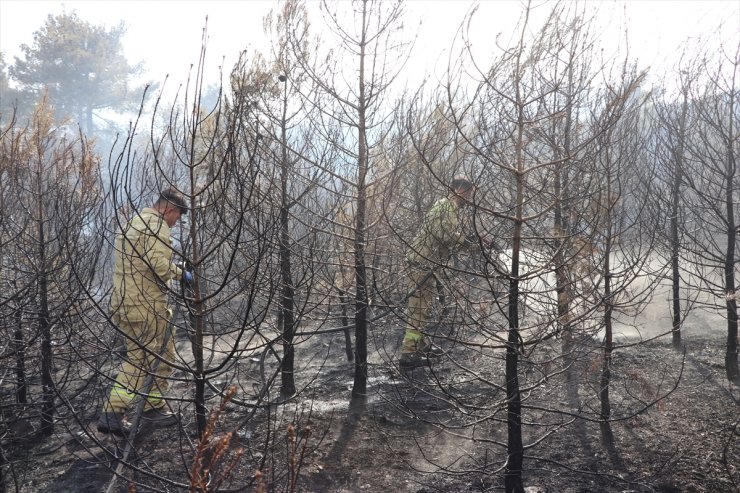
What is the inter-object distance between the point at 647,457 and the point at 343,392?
2987mm

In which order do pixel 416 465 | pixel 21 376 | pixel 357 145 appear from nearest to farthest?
pixel 416 465 < pixel 21 376 < pixel 357 145

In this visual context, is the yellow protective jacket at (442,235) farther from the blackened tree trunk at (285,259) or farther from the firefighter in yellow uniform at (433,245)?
the blackened tree trunk at (285,259)

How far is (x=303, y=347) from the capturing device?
29.9 ft

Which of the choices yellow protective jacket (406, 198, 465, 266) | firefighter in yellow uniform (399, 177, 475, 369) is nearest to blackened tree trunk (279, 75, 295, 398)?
firefighter in yellow uniform (399, 177, 475, 369)

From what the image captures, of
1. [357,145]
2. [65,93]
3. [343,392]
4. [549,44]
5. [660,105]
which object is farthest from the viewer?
[65,93]

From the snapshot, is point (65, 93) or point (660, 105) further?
point (65, 93)

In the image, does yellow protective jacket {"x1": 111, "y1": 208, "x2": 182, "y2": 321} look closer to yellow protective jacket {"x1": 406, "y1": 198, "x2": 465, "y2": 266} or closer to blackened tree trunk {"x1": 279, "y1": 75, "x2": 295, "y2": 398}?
blackened tree trunk {"x1": 279, "y1": 75, "x2": 295, "y2": 398}

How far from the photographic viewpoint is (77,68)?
105 ft

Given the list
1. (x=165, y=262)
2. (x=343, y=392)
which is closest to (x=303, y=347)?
(x=343, y=392)

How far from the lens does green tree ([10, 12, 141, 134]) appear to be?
30219 mm

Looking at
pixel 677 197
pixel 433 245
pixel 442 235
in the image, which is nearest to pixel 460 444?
pixel 433 245

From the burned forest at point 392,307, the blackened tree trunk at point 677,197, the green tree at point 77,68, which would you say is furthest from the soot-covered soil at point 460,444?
the green tree at point 77,68

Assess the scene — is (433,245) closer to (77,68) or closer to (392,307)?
(392,307)

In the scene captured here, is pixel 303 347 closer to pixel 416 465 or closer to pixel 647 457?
pixel 416 465
